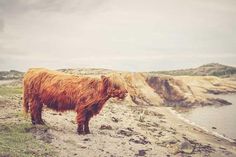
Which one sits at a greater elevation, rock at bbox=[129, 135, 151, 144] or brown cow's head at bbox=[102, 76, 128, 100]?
brown cow's head at bbox=[102, 76, 128, 100]

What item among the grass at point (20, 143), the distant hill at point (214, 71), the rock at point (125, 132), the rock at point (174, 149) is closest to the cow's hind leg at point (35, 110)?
the grass at point (20, 143)

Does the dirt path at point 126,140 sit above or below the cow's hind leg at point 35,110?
below

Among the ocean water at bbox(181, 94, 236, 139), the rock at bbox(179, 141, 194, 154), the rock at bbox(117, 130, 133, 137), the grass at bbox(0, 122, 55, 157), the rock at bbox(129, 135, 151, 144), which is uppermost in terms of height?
the grass at bbox(0, 122, 55, 157)

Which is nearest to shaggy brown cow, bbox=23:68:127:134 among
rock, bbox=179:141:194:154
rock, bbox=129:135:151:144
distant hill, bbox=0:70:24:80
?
rock, bbox=129:135:151:144

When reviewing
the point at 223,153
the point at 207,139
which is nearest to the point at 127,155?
the point at 223,153

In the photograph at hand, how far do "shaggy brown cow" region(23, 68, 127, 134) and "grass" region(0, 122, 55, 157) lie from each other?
93 cm

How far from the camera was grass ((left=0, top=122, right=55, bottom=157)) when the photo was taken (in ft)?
35.9

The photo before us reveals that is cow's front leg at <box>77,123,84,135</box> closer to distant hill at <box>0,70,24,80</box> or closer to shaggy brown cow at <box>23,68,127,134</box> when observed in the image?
shaggy brown cow at <box>23,68,127,134</box>

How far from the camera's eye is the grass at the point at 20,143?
1095 cm

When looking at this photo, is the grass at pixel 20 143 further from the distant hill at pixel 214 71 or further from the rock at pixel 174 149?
the distant hill at pixel 214 71

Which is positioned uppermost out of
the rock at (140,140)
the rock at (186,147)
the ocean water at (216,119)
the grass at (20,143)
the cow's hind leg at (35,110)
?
the cow's hind leg at (35,110)

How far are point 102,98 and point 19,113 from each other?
10.9 feet

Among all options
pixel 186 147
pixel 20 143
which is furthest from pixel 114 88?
pixel 20 143

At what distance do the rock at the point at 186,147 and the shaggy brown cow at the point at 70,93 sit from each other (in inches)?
105
